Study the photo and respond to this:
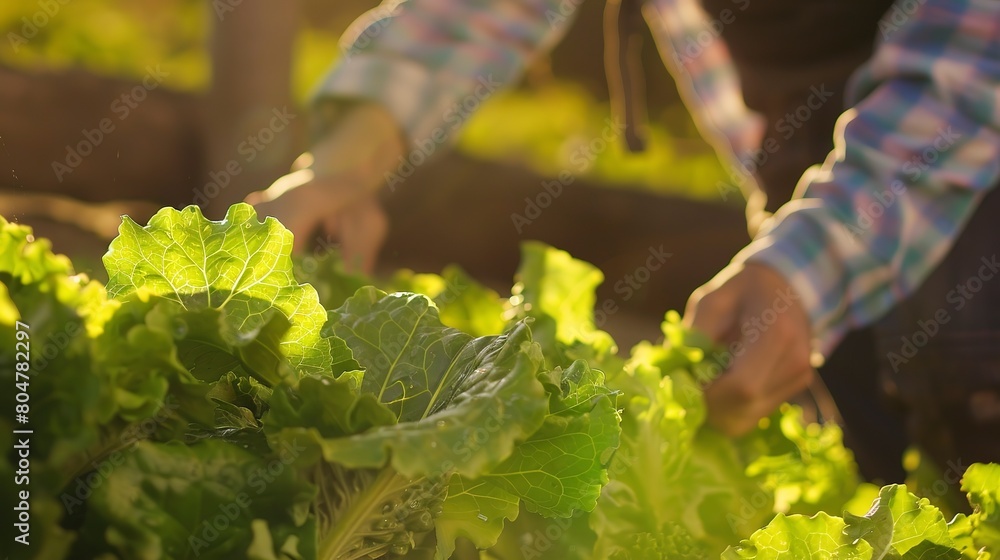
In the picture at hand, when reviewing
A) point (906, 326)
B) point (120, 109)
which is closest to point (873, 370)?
A: point (906, 326)

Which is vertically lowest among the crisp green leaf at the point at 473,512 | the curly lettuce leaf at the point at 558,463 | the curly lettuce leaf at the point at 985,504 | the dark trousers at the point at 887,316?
the dark trousers at the point at 887,316

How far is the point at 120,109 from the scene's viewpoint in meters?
2.79

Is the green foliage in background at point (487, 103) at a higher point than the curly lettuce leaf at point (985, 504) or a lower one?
lower

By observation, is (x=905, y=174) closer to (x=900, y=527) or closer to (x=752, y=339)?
(x=752, y=339)

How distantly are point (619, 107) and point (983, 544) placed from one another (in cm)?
121

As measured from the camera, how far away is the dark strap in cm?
163

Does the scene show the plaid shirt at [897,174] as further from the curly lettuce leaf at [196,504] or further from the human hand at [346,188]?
the curly lettuce leaf at [196,504]

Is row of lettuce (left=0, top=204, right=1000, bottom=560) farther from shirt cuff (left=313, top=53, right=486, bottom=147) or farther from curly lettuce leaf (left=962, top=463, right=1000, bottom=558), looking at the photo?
shirt cuff (left=313, top=53, right=486, bottom=147)

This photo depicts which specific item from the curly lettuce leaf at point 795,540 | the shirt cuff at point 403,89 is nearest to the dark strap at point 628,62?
the shirt cuff at point 403,89

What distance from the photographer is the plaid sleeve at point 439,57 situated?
1430 mm

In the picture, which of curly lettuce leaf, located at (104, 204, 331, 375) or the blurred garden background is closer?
curly lettuce leaf, located at (104, 204, 331, 375)

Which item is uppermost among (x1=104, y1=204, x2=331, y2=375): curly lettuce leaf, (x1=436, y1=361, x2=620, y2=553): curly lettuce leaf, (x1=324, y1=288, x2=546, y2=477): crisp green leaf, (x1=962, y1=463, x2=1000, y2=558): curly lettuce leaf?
(x1=104, y1=204, x2=331, y2=375): curly lettuce leaf

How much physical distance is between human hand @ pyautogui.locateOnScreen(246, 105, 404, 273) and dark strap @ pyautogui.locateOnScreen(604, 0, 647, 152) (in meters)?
0.42

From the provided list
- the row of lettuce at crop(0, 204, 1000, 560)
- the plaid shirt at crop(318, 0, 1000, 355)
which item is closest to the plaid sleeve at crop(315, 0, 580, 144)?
the plaid shirt at crop(318, 0, 1000, 355)
